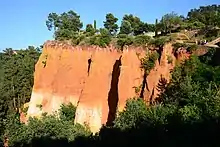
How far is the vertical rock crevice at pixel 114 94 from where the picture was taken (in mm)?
32875

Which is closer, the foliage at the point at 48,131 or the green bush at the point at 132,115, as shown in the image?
the green bush at the point at 132,115

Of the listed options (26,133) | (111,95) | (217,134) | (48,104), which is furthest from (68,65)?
(217,134)

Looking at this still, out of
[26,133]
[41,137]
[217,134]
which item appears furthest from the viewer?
[26,133]

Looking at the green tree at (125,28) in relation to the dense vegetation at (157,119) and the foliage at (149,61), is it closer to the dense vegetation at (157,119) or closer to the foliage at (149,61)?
the dense vegetation at (157,119)

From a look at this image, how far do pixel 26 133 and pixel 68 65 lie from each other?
9.27 m

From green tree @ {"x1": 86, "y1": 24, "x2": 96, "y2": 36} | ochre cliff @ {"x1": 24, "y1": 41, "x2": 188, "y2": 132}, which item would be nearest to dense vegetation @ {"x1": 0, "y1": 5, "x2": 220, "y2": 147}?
ochre cliff @ {"x1": 24, "y1": 41, "x2": 188, "y2": 132}

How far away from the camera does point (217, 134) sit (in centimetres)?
1695

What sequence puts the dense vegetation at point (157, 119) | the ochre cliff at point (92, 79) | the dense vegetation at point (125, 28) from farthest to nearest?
the dense vegetation at point (125, 28), the ochre cliff at point (92, 79), the dense vegetation at point (157, 119)

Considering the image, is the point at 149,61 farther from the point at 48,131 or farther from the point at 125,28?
the point at 125,28

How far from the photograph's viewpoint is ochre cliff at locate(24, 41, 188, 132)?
31.1 m

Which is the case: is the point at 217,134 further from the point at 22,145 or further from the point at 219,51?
the point at 22,145

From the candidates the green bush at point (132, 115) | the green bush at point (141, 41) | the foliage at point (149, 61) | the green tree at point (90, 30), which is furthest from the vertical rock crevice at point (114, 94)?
the green tree at point (90, 30)

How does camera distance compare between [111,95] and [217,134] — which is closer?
[217,134]

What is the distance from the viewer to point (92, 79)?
34.5m
